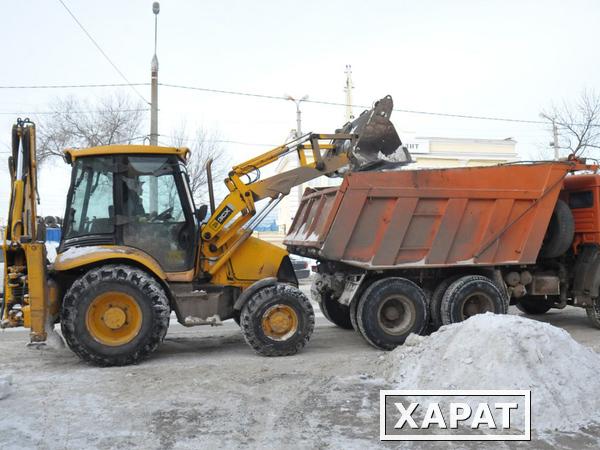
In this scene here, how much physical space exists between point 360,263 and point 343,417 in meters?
2.84

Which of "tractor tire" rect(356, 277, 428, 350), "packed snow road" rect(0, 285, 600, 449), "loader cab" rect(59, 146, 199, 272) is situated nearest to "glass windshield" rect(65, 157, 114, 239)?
"loader cab" rect(59, 146, 199, 272)

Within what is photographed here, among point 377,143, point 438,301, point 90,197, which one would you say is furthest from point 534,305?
point 90,197

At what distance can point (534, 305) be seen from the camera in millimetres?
10477

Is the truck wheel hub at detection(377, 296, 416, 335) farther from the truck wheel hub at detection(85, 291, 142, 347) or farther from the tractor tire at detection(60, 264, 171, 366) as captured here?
the truck wheel hub at detection(85, 291, 142, 347)

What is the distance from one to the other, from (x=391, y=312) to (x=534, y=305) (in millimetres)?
4131

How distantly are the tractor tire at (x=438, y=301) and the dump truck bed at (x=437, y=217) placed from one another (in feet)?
1.09

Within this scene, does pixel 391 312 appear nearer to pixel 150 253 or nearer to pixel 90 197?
pixel 150 253

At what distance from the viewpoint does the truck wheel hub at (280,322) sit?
7094 millimetres

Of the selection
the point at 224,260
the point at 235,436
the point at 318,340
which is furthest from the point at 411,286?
the point at 235,436

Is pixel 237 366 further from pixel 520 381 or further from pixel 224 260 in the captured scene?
pixel 520 381

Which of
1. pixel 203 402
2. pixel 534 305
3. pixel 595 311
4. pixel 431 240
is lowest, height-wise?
pixel 203 402

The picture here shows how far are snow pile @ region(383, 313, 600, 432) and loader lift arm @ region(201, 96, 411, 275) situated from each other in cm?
277

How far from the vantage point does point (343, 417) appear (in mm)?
4871

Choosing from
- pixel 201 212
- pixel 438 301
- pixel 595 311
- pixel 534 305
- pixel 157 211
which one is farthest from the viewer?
pixel 534 305
